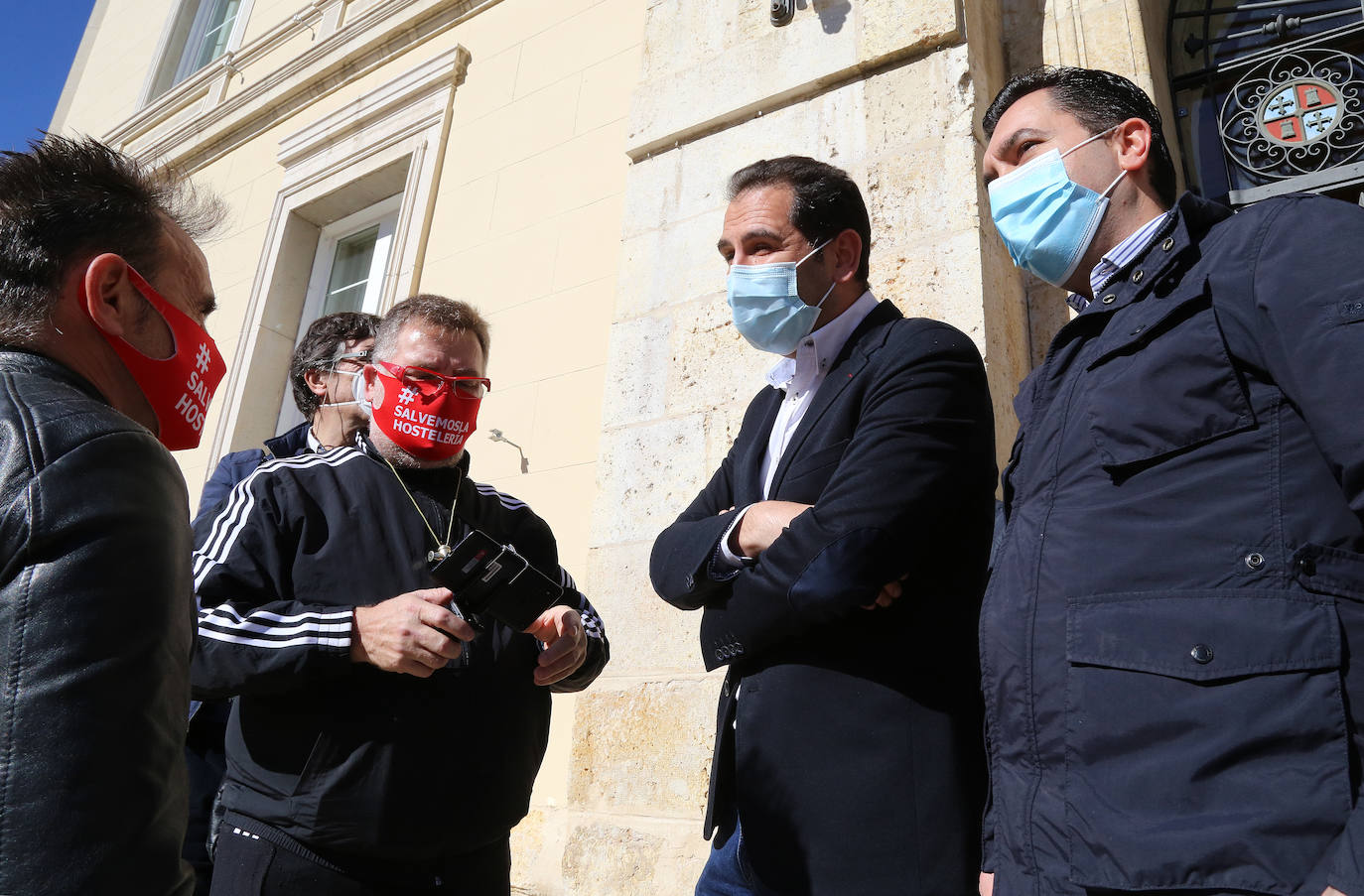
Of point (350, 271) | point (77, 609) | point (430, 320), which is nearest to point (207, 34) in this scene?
point (350, 271)

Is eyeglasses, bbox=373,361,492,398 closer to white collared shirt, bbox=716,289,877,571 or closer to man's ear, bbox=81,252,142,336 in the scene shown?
white collared shirt, bbox=716,289,877,571

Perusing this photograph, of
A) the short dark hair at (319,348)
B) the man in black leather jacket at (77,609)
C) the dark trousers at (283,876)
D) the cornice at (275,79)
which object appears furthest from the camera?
the cornice at (275,79)

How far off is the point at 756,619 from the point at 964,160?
2.03 m

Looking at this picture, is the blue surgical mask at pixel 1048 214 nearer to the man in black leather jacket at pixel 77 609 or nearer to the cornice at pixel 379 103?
the man in black leather jacket at pixel 77 609

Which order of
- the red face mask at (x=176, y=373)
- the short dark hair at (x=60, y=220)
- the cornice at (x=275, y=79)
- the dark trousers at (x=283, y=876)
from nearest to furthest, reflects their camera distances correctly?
the short dark hair at (x=60, y=220) < the red face mask at (x=176, y=373) < the dark trousers at (x=283, y=876) < the cornice at (x=275, y=79)

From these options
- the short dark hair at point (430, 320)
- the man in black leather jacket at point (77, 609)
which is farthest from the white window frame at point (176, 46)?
the man in black leather jacket at point (77, 609)

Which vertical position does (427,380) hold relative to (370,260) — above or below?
below

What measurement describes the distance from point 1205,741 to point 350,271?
670cm

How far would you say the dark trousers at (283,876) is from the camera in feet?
6.30

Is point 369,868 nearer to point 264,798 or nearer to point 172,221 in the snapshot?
point 264,798

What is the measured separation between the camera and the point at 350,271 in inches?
277

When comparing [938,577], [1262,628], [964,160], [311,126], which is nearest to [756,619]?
[938,577]

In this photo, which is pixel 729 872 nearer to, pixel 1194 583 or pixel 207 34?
pixel 1194 583

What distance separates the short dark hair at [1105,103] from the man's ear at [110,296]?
165cm
